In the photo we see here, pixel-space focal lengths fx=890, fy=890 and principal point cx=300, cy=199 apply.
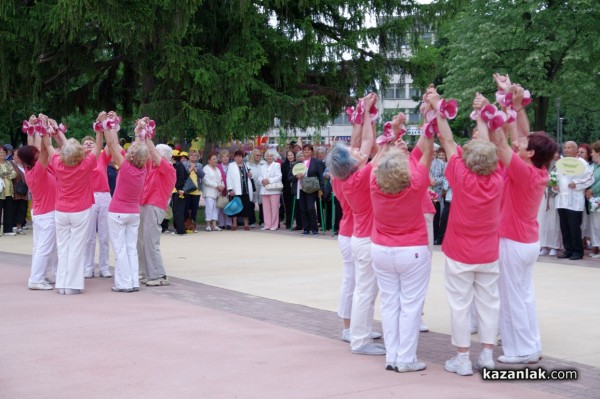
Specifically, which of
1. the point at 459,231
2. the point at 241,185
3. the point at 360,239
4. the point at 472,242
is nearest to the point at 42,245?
the point at 360,239

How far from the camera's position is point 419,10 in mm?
25391

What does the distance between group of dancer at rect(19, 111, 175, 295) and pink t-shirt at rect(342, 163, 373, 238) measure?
435 centimetres

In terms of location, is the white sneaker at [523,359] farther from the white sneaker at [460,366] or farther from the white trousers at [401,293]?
the white trousers at [401,293]

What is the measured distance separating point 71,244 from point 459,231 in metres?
5.93

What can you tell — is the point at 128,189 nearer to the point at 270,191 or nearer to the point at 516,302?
the point at 516,302

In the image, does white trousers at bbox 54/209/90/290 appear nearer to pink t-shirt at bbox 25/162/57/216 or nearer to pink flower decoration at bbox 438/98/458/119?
pink t-shirt at bbox 25/162/57/216

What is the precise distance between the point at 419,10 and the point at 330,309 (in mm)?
16847

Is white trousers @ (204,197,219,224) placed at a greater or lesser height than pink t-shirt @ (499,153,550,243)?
lesser

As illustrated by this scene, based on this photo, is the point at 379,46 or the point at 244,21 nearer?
the point at 244,21

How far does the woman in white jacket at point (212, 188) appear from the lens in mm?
21219

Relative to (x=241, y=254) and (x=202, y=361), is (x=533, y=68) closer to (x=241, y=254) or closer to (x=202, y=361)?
(x=241, y=254)

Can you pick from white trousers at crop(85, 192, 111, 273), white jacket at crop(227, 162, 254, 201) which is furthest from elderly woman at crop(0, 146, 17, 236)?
white trousers at crop(85, 192, 111, 273)

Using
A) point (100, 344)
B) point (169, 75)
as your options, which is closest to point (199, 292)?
point (100, 344)

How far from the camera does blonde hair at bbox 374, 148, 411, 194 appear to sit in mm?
7020
